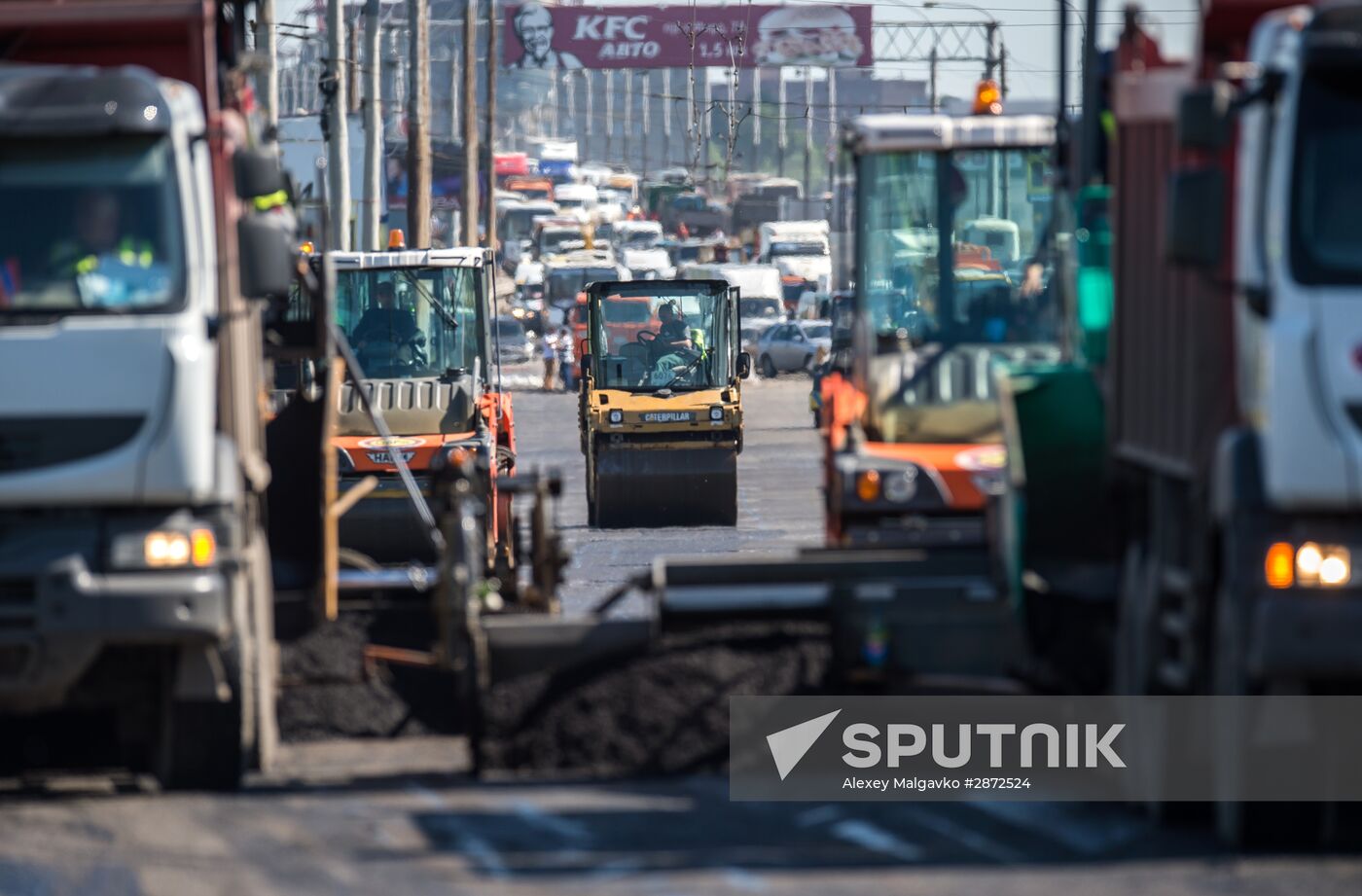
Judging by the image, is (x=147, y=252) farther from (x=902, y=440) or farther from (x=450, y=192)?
(x=450, y=192)

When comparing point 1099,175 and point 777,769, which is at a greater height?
point 1099,175

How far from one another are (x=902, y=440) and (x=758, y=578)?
250 cm

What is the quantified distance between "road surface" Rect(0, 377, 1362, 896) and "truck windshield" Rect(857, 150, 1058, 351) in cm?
430

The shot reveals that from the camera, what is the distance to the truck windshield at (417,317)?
19.8m

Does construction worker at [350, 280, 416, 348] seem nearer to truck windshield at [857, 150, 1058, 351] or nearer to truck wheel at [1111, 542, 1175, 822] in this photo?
truck windshield at [857, 150, 1058, 351]

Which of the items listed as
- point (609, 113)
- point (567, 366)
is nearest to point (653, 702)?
point (567, 366)

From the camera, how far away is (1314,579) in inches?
294

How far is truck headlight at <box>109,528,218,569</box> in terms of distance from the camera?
912 cm

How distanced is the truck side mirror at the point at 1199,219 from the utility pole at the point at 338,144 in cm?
2188

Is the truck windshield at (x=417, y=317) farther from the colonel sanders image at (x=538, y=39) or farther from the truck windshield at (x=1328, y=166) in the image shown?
the colonel sanders image at (x=538, y=39)

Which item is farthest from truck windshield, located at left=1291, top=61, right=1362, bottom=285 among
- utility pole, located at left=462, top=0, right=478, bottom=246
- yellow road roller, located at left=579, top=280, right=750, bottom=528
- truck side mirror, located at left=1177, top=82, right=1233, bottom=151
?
utility pole, located at left=462, top=0, right=478, bottom=246

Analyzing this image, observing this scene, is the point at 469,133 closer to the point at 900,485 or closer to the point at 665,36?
the point at 665,36

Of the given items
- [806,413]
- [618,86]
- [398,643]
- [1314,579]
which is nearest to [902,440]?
[398,643]
